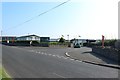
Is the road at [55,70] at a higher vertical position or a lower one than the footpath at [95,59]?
lower

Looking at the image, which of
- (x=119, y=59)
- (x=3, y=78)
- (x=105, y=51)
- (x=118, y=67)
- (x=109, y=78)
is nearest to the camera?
(x=3, y=78)

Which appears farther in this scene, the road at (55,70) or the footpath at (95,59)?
the footpath at (95,59)

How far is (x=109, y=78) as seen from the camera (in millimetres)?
17453

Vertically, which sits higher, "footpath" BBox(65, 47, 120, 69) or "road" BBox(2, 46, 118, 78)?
"footpath" BBox(65, 47, 120, 69)

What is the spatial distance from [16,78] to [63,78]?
2782 millimetres

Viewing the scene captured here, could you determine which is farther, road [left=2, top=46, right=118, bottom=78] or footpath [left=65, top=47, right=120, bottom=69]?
footpath [left=65, top=47, right=120, bottom=69]

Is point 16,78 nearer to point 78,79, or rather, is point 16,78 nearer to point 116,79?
point 78,79

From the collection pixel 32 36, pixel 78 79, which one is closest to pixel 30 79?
pixel 78 79

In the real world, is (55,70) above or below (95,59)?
below

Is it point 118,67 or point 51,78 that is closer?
point 51,78

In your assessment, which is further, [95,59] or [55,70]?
[95,59]

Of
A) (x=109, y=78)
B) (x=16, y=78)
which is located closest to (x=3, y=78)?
(x=16, y=78)

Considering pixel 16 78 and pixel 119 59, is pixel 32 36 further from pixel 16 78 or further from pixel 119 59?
pixel 16 78

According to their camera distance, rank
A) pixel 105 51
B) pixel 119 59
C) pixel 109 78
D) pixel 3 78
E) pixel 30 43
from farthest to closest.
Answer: pixel 30 43, pixel 105 51, pixel 119 59, pixel 109 78, pixel 3 78
